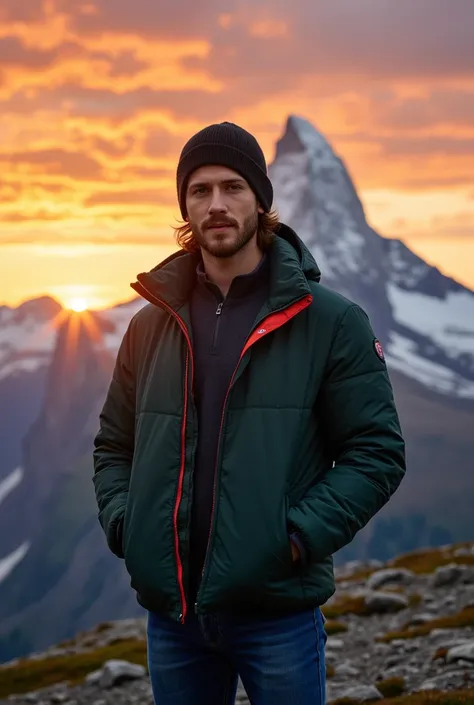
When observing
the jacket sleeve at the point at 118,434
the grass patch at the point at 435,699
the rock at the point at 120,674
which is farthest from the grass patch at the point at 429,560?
the jacket sleeve at the point at 118,434

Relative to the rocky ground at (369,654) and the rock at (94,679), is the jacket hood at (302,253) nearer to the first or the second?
the rocky ground at (369,654)

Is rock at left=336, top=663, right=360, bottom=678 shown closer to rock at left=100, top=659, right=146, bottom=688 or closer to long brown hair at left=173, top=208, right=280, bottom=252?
rock at left=100, top=659, right=146, bottom=688

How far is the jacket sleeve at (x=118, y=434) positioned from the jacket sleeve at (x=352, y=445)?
123 centimetres

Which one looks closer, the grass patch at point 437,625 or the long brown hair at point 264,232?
the long brown hair at point 264,232

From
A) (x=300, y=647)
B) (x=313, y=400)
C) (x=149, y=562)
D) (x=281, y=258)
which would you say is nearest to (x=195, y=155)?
(x=281, y=258)

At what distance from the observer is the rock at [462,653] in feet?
44.2

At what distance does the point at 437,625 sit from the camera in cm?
1864

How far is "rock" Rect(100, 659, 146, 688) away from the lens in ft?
59.7

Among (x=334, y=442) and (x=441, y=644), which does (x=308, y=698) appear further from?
(x=441, y=644)

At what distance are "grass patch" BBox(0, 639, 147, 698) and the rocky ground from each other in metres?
0.04

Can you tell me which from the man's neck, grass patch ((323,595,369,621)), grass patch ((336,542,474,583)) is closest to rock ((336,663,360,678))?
grass patch ((323,595,369,621))

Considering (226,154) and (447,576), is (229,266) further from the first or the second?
(447,576)

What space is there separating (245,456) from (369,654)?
13319 millimetres

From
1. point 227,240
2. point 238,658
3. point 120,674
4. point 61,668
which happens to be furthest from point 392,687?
point 61,668
